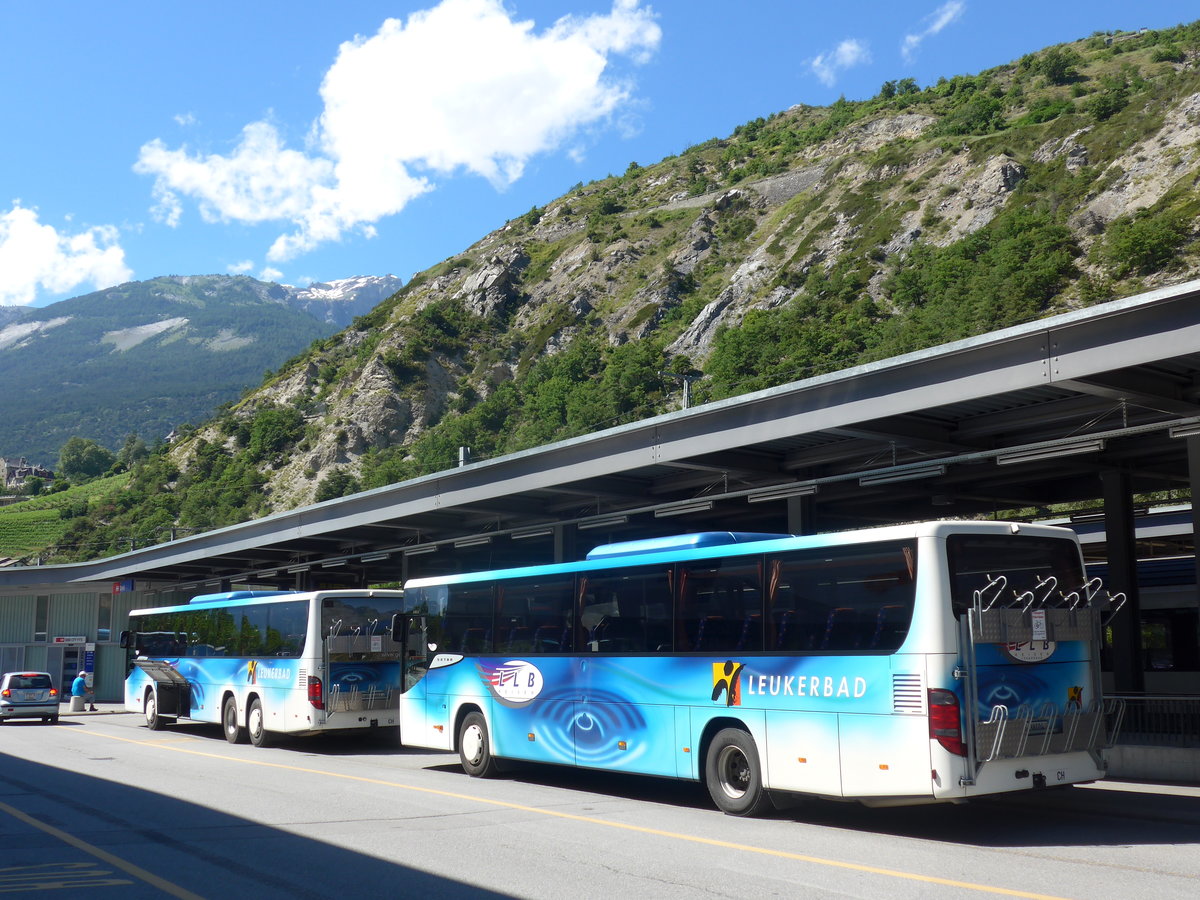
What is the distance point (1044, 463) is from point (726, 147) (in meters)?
167

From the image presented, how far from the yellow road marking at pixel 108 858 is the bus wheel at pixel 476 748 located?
618cm

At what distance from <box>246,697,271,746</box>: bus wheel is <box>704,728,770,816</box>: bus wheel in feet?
41.7

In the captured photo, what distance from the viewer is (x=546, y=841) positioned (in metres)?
10.1

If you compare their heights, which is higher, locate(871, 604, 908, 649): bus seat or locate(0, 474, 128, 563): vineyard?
locate(0, 474, 128, 563): vineyard

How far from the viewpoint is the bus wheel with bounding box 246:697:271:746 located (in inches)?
868

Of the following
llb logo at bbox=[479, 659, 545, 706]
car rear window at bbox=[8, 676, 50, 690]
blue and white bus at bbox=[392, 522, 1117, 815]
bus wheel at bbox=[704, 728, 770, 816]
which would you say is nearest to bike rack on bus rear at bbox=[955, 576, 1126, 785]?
blue and white bus at bbox=[392, 522, 1117, 815]

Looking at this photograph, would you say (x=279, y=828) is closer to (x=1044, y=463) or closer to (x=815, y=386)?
(x=815, y=386)

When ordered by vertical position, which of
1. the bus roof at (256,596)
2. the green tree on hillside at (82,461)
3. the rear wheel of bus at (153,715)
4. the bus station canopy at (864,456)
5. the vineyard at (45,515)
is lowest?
the rear wheel of bus at (153,715)

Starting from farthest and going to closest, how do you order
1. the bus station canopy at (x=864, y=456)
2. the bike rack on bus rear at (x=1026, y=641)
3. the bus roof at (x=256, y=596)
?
the bus roof at (x=256, y=596), the bus station canopy at (x=864, y=456), the bike rack on bus rear at (x=1026, y=641)

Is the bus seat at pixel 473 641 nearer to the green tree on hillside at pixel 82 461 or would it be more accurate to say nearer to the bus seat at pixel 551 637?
the bus seat at pixel 551 637

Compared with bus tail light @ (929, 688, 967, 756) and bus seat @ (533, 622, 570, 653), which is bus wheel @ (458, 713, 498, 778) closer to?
bus seat @ (533, 622, 570, 653)

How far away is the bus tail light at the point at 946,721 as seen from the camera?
9.70 metres

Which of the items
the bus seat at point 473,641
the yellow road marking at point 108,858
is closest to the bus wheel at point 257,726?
the bus seat at point 473,641

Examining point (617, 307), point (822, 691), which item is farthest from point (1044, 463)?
point (617, 307)
